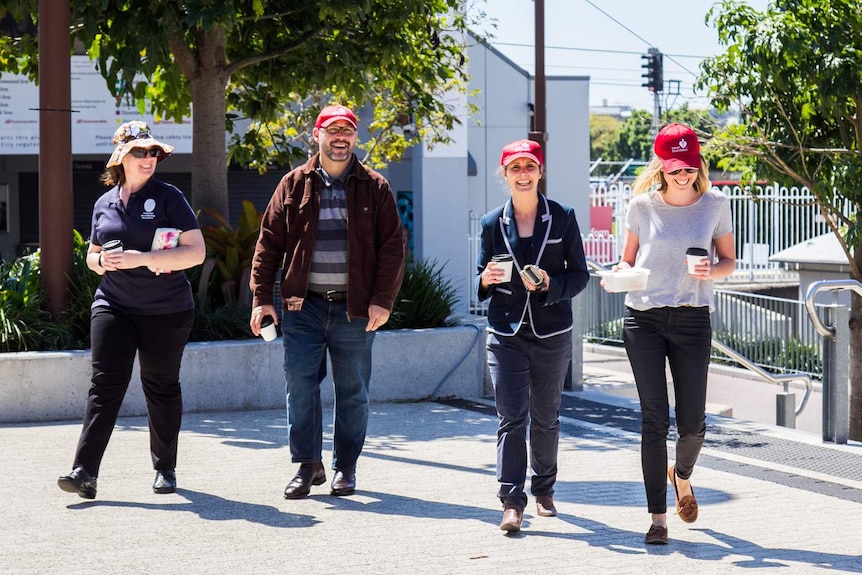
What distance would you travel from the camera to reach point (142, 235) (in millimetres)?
6422

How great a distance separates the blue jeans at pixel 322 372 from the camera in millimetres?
6535

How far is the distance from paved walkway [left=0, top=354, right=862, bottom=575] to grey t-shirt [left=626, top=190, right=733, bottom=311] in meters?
1.09

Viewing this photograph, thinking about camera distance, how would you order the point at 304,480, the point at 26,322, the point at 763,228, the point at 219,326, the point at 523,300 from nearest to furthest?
1. the point at 523,300
2. the point at 304,480
3. the point at 26,322
4. the point at 219,326
5. the point at 763,228

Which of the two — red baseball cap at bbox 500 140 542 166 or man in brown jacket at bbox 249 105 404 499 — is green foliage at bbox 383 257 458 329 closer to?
man in brown jacket at bbox 249 105 404 499

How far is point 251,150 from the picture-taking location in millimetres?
13305

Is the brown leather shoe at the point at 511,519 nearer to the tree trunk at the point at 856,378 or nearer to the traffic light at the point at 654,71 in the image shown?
the tree trunk at the point at 856,378

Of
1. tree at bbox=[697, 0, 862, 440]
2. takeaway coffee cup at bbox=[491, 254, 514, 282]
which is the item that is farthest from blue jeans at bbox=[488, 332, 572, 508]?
tree at bbox=[697, 0, 862, 440]

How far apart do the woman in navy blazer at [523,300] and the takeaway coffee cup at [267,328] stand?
112cm

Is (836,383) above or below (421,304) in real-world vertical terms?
below

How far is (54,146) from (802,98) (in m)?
6.90

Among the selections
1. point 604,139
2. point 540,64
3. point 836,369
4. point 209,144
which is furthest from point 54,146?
point 604,139

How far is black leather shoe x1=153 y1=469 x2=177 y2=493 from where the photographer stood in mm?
6648

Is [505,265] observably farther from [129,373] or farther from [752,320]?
[752,320]

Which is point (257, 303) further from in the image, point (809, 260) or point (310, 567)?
point (809, 260)
